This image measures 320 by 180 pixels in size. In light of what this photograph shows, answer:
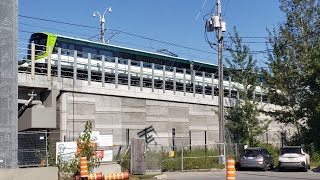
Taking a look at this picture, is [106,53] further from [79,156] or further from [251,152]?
[79,156]

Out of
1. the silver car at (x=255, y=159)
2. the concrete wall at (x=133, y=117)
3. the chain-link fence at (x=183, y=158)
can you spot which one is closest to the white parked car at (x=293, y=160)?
the silver car at (x=255, y=159)

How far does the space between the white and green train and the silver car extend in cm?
895

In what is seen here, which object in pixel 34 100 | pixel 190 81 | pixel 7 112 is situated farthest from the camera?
pixel 190 81

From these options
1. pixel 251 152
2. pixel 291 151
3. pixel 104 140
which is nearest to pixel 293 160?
pixel 291 151

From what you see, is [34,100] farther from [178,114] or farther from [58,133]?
[178,114]

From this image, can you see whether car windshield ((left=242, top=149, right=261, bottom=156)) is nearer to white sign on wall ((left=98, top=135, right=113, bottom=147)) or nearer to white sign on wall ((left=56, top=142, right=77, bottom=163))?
white sign on wall ((left=98, top=135, right=113, bottom=147))

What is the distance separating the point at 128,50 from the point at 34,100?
45.6ft

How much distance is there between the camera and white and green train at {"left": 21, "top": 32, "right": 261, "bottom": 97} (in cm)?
3038

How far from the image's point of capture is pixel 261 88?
145ft

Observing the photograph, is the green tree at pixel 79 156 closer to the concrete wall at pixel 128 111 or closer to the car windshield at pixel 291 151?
the concrete wall at pixel 128 111

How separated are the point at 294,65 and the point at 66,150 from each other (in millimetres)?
26046

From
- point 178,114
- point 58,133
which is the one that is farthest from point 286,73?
point 58,133

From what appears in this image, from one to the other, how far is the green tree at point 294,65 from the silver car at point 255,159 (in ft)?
37.3

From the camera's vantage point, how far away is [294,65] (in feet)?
143
